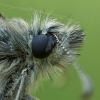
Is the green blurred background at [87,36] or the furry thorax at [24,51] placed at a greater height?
the green blurred background at [87,36]

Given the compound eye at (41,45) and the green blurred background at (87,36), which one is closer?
the compound eye at (41,45)

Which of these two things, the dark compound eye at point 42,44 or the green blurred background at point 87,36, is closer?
the dark compound eye at point 42,44

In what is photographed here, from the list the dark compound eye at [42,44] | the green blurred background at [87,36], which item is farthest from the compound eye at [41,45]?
the green blurred background at [87,36]

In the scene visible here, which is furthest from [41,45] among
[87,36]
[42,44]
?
[87,36]

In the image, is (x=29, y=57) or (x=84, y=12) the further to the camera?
(x=84, y=12)

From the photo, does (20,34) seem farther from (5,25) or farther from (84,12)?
(84,12)

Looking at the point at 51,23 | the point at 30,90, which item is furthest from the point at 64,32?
the point at 30,90

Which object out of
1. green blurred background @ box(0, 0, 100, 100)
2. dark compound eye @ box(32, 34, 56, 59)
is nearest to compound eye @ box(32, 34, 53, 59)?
dark compound eye @ box(32, 34, 56, 59)

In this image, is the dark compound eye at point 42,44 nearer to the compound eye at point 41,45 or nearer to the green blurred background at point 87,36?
the compound eye at point 41,45
